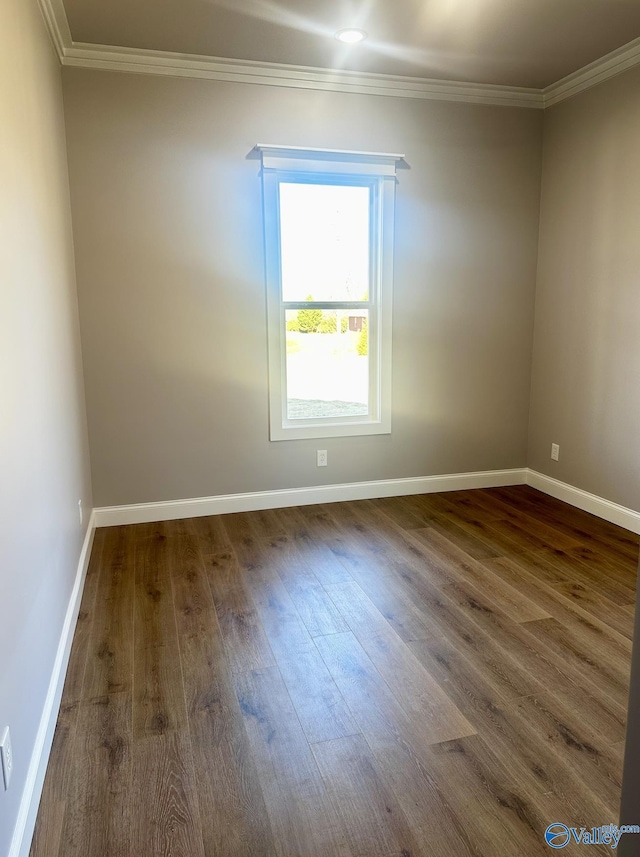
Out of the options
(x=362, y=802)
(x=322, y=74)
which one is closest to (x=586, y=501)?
(x=362, y=802)

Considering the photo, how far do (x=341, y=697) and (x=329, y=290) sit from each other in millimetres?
2636

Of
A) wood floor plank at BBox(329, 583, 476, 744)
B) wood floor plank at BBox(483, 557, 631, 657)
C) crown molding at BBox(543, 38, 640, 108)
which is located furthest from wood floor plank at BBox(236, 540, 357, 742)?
crown molding at BBox(543, 38, 640, 108)

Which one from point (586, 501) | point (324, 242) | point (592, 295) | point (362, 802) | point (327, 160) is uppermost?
point (327, 160)

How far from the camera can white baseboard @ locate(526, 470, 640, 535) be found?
3.58m

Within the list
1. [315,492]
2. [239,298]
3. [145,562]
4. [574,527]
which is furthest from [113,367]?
[574,527]

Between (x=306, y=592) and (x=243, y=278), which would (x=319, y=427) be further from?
(x=306, y=592)

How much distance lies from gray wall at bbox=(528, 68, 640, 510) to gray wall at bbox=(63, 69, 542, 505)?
0.16 meters

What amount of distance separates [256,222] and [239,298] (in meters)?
0.47

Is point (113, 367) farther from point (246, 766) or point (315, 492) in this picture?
point (246, 766)

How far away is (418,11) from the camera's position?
2834 mm

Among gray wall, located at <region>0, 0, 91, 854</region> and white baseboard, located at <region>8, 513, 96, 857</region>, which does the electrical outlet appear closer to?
gray wall, located at <region>0, 0, 91, 854</region>

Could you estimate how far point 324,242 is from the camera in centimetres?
388

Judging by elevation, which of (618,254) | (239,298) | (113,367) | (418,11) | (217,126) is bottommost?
(113,367)

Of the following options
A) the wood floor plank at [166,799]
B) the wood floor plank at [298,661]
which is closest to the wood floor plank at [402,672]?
the wood floor plank at [298,661]
